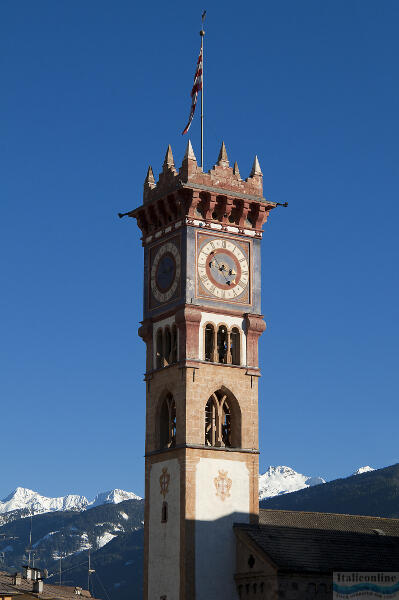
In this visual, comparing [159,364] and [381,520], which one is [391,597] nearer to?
[381,520]

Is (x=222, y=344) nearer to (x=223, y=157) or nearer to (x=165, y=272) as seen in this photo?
(x=165, y=272)

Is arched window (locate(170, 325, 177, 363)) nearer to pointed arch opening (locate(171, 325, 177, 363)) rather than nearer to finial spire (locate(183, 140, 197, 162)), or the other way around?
pointed arch opening (locate(171, 325, 177, 363))

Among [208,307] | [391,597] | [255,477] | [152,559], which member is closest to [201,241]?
[208,307]

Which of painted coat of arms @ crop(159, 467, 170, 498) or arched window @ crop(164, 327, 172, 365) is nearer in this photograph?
painted coat of arms @ crop(159, 467, 170, 498)

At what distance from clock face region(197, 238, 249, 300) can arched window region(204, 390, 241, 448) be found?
6.96m

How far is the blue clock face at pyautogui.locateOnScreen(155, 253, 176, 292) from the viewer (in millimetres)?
85562

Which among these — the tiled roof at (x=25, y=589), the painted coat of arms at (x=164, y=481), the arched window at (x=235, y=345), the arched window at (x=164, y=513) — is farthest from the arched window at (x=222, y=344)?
the tiled roof at (x=25, y=589)

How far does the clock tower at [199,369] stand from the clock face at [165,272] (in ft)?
0.31

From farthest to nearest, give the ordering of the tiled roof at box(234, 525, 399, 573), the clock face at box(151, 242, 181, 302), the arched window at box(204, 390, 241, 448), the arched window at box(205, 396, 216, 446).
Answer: the clock face at box(151, 242, 181, 302), the arched window at box(204, 390, 241, 448), the arched window at box(205, 396, 216, 446), the tiled roof at box(234, 525, 399, 573)

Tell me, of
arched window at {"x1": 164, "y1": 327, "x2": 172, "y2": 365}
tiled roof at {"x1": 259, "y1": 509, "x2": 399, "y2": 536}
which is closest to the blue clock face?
arched window at {"x1": 164, "y1": 327, "x2": 172, "y2": 365}

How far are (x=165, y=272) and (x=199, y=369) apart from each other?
806 centimetres

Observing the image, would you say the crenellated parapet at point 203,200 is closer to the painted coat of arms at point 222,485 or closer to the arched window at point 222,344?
the arched window at point 222,344

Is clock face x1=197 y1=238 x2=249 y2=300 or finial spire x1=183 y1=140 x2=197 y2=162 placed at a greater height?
finial spire x1=183 y1=140 x2=197 y2=162

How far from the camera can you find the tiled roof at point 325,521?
272ft
